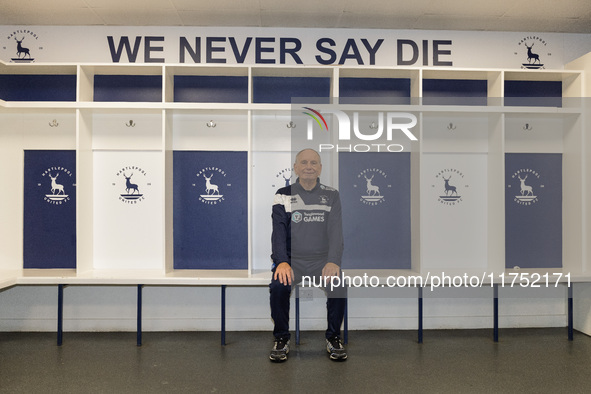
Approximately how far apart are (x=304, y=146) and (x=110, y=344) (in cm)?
194

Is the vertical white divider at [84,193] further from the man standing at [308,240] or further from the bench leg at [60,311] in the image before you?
the man standing at [308,240]

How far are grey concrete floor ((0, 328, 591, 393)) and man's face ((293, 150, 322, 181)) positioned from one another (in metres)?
1.13

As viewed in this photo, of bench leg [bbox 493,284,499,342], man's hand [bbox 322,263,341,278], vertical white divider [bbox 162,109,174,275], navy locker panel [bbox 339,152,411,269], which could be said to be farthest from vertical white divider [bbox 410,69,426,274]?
vertical white divider [bbox 162,109,174,275]

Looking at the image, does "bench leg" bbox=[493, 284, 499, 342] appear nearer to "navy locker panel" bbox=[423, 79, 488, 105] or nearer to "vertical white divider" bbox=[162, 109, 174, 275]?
"navy locker panel" bbox=[423, 79, 488, 105]

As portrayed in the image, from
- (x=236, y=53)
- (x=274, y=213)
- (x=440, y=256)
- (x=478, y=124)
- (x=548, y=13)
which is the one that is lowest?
(x=440, y=256)

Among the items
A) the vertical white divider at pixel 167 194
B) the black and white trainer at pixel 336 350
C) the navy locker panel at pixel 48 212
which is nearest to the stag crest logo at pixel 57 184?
the navy locker panel at pixel 48 212

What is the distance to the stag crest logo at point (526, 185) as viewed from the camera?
3.71 m

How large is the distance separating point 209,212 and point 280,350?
1260mm

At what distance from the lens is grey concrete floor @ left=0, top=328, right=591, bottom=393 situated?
8.10ft

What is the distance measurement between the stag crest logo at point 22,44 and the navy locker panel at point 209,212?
4.36ft

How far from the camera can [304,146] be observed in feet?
11.6

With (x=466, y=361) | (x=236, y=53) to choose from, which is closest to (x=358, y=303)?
(x=466, y=361)

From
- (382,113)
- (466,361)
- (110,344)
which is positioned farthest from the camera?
(382,113)

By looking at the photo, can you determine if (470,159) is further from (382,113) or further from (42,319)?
(42,319)
